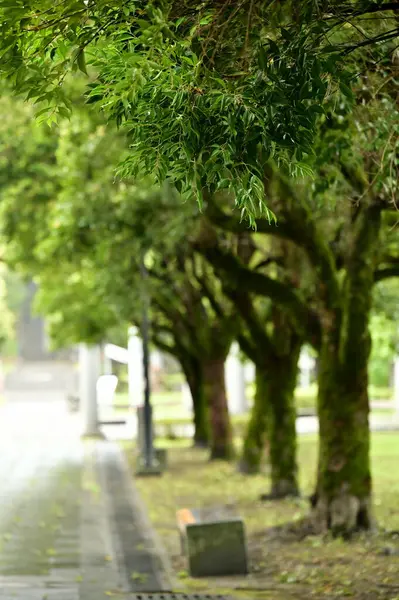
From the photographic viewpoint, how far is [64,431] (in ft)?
125

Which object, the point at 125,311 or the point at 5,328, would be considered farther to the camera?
the point at 5,328

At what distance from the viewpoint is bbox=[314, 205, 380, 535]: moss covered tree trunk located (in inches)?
513

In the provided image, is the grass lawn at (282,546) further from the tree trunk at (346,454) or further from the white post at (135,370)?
the white post at (135,370)

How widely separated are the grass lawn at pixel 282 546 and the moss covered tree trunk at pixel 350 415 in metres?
0.36

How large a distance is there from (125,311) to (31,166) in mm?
3372

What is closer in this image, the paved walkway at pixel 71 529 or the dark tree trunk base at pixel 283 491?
the paved walkway at pixel 71 529

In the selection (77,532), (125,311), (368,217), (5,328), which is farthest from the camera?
(5,328)

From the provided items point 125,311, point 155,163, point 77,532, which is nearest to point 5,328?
point 125,311

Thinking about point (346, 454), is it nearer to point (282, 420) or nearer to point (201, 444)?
point (282, 420)

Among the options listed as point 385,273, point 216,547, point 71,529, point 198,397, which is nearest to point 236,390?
point 198,397

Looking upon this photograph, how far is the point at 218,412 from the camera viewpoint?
2566 cm

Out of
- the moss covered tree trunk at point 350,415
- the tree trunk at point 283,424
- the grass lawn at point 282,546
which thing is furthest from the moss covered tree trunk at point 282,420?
the moss covered tree trunk at point 350,415

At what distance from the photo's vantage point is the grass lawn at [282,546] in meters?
10.5

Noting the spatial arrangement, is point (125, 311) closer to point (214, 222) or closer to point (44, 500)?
point (44, 500)
